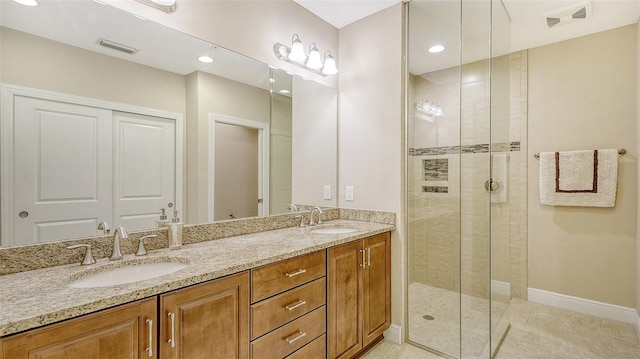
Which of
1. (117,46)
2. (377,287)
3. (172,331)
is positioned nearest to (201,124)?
(117,46)

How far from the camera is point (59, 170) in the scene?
4.25 ft

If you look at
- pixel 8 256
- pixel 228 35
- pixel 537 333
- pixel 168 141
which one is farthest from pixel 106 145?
pixel 537 333

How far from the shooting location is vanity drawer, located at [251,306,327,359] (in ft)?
4.54

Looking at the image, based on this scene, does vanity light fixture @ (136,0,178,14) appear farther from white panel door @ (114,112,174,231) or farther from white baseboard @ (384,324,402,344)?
white baseboard @ (384,324,402,344)

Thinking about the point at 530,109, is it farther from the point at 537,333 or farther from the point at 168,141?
the point at 168,141

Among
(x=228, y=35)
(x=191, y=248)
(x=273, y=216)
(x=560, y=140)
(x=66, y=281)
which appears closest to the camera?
(x=66, y=281)

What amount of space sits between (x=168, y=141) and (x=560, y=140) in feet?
11.0

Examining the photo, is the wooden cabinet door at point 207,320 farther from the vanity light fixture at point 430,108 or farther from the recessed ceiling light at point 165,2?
the vanity light fixture at point 430,108

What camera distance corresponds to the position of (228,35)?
Answer: 189 cm

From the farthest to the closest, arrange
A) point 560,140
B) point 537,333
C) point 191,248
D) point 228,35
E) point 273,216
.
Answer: point 560,140 < point 537,333 < point 273,216 < point 228,35 < point 191,248

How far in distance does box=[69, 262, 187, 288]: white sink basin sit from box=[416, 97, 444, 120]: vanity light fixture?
1931 mm

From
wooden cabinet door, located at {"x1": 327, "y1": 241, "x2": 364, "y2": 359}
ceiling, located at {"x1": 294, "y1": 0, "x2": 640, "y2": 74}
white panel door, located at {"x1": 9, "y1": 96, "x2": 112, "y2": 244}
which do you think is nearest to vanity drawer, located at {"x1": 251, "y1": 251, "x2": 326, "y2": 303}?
wooden cabinet door, located at {"x1": 327, "y1": 241, "x2": 364, "y2": 359}

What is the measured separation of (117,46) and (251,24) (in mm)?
857

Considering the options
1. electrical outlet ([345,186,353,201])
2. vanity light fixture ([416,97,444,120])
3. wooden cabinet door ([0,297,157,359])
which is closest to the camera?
wooden cabinet door ([0,297,157,359])
